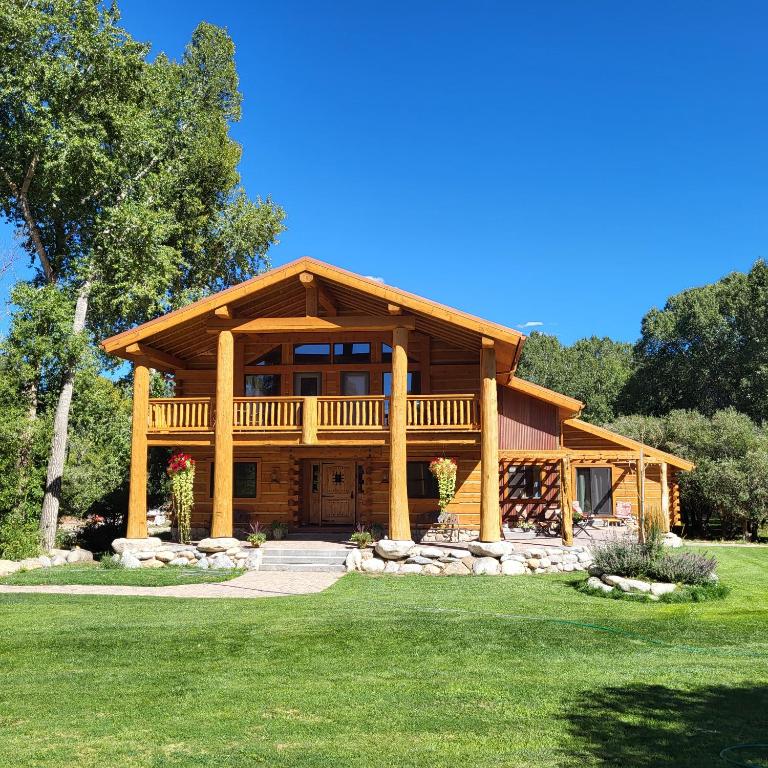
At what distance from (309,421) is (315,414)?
24 centimetres

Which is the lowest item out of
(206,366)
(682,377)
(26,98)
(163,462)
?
(163,462)

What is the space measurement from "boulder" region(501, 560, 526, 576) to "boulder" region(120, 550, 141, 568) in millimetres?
8843

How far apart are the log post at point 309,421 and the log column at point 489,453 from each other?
14.0 feet

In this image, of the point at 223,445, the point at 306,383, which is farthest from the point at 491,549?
the point at 306,383

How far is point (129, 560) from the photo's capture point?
17703 mm

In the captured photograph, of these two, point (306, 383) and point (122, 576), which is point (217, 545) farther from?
point (306, 383)

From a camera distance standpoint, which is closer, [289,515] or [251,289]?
[251,289]

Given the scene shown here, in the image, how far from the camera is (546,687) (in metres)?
7.62

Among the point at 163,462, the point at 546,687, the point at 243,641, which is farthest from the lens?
the point at 163,462

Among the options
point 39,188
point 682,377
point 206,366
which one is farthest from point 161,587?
point 682,377

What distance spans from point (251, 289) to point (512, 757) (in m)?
14.4

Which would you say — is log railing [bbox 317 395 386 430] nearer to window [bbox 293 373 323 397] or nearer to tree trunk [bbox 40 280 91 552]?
window [bbox 293 373 323 397]

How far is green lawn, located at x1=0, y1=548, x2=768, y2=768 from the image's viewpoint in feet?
19.6

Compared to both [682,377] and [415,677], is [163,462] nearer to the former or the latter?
[415,677]
